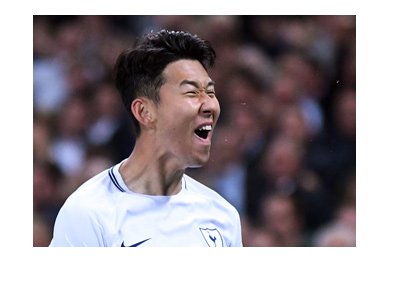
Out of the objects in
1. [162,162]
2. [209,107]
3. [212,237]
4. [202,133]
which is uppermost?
[209,107]

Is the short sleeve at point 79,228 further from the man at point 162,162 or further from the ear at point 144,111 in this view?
the ear at point 144,111

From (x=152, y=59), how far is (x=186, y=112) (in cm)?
25

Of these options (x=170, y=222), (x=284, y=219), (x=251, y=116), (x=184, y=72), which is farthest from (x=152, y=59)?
(x=284, y=219)

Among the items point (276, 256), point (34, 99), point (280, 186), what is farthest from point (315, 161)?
point (34, 99)

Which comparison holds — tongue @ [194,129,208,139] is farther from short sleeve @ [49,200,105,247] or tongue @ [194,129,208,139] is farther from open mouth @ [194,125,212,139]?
short sleeve @ [49,200,105,247]

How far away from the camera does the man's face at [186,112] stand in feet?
9.17

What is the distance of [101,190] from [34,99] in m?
0.53

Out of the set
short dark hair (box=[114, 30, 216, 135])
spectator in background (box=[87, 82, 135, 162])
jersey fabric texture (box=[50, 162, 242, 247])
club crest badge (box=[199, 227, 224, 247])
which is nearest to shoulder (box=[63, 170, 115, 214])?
jersey fabric texture (box=[50, 162, 242, 247])

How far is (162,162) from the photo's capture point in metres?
2.83

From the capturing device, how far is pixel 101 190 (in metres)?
2.78

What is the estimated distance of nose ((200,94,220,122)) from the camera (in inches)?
112

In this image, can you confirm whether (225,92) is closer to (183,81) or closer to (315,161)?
(183,81)

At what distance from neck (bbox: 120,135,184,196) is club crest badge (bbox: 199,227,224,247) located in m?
0.20

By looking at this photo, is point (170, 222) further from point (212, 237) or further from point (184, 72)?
point (184, 72)
